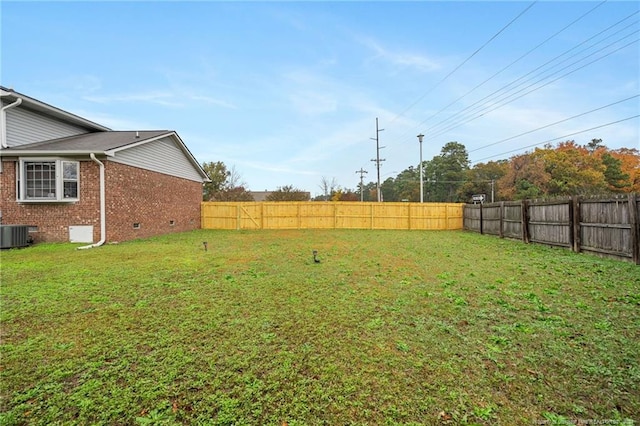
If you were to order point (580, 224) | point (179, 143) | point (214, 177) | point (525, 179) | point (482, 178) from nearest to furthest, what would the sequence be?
point (580, 224), point (179, 143), point (214, 177), point (525, 179), point (482, 178)

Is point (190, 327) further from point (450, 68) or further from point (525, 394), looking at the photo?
point (450, 68)

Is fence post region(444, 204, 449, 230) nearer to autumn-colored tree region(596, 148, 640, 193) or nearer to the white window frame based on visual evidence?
the white window frame

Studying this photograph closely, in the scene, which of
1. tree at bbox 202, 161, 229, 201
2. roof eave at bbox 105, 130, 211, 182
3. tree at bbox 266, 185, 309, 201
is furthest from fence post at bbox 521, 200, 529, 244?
tree at bbox 202, 161, 229, 201

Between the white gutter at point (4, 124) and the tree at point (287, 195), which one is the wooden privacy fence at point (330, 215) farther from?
the tree at point (287, 195)

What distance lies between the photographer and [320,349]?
8.46 ft

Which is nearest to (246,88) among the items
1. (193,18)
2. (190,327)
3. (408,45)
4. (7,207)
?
(193,18)

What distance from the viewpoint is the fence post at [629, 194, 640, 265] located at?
20.3ft

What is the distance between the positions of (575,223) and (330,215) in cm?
1220

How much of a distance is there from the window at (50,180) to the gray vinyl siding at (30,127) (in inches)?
52.5

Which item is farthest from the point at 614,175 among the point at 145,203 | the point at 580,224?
the point at 145,203

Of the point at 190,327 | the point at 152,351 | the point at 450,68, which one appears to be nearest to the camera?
the point at 152,351

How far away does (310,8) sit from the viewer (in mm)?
10461

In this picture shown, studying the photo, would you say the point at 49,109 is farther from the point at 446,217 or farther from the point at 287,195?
the point at 287,195

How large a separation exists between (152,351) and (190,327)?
544mm
